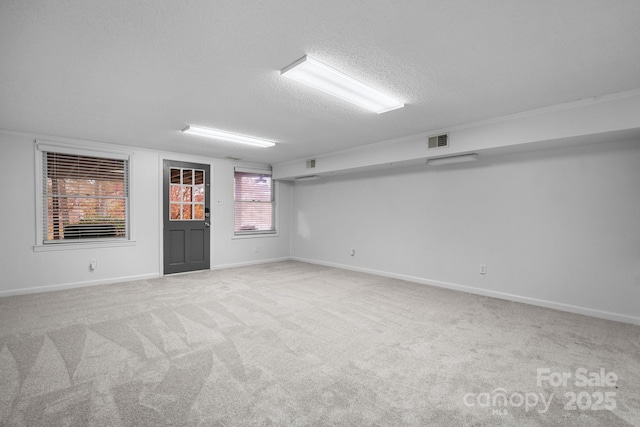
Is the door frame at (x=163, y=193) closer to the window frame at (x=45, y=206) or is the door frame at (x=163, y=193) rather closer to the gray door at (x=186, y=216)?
the gray door at (x=186, y=216)

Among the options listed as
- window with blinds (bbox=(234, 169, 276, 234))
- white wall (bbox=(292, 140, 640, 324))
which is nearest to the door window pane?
window with blinds (bbox=(234, 169, 276, 234))

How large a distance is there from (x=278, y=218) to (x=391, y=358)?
213 inches

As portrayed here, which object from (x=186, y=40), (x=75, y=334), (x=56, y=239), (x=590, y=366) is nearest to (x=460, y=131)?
(x=590, y=366)

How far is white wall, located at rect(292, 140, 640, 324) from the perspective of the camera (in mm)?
3443

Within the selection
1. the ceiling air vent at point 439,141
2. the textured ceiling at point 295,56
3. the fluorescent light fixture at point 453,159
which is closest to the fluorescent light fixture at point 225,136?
the textured ceiling at point 295,56

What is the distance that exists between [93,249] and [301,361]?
445 centimetres

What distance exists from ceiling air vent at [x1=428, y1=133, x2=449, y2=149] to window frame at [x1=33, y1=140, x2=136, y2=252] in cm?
513

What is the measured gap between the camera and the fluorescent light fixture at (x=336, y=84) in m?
2.36

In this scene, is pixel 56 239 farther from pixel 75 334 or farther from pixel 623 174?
pixel 623 174

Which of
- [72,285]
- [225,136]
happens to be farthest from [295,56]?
[72,285]

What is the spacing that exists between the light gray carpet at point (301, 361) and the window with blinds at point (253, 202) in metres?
2.94

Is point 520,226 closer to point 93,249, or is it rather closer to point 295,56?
point 295,56

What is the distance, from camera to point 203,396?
1983 millimetres

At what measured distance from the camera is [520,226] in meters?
4.11
